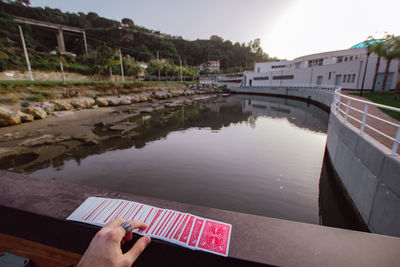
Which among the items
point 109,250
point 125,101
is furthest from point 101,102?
point 109,250

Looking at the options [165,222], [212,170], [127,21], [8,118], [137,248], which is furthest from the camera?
[127,21]

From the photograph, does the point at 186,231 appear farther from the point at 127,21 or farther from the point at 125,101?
the point at 127,21

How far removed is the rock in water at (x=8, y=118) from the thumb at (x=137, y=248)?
54.5 feet

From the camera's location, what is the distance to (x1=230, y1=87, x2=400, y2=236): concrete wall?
344cm

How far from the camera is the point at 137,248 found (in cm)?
118

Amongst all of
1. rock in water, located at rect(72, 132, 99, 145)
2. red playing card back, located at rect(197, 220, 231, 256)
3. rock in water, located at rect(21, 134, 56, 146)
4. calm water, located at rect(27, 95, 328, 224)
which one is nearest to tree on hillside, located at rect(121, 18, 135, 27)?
rock in water, located at rect(72, 132, 99, 145)

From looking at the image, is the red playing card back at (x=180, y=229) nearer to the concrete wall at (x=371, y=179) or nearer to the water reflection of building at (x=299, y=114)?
the concrete wall at (x=371, y=179)

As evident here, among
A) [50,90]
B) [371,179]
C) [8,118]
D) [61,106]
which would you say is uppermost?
[50,90]

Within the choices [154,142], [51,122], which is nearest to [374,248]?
[154,142]

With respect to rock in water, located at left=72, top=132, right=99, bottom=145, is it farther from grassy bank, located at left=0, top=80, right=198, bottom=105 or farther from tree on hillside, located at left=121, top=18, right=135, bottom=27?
tree on hillside, located at left=121, top=18, right=135, bottom=27

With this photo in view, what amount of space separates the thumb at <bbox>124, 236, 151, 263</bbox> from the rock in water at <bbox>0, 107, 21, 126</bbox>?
1662 cm

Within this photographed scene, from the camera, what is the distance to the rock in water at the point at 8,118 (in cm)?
1199

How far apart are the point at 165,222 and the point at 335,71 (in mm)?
42975

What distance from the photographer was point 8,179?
2215 millimetres
